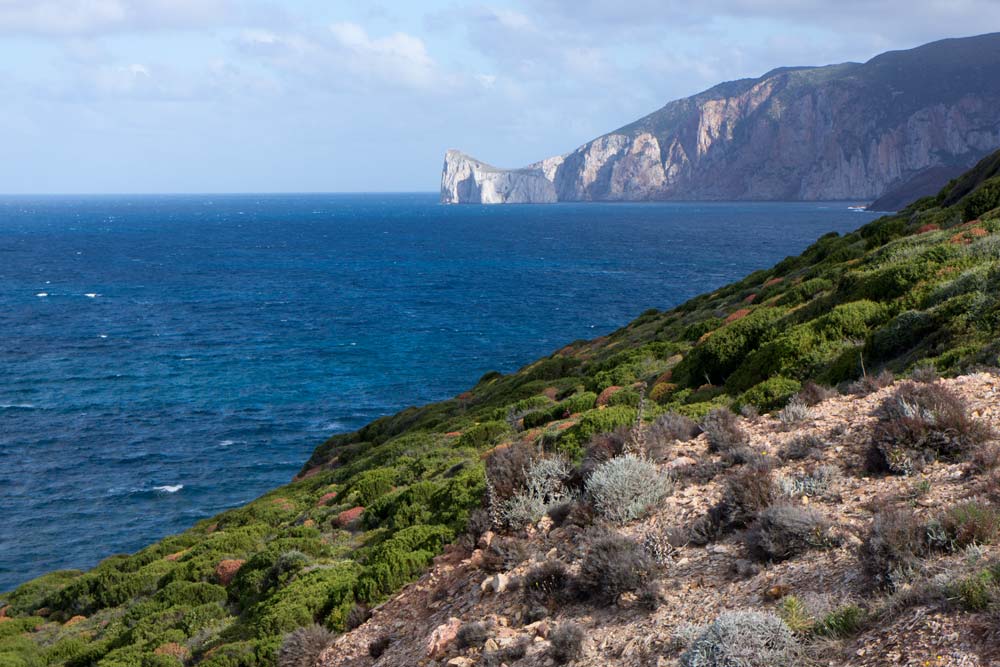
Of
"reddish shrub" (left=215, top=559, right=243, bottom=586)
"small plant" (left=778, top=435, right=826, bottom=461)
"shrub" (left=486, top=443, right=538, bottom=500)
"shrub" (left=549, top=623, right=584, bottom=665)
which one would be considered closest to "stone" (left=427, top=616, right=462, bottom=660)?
"shrub" (left=549, top=623, right=584, bottom=665)

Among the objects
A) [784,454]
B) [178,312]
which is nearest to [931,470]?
[784,454]

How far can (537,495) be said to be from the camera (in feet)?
33.1

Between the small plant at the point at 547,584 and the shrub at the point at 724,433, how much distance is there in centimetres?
319

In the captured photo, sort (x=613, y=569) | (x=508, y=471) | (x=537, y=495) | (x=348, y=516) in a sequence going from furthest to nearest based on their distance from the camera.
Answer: (x=348, y=516) → (x=508, y=471) → (x=537, y=495) → (x=613, y=569)

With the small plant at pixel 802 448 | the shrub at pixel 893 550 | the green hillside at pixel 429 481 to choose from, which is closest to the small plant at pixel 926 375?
the green hillside at pixel 429 481

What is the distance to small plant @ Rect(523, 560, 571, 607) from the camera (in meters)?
7.94

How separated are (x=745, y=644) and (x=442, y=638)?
3.54m

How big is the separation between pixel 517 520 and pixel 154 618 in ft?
25.8

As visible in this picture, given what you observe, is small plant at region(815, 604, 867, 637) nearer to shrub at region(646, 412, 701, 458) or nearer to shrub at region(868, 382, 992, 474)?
shrub at region(868, 382, 992, 474)

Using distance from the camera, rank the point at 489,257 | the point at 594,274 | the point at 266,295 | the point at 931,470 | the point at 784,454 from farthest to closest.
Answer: the point at 489,257 → the point at 594,274 → the point at 266,295 → the point at 784,454 → the point at 931,470

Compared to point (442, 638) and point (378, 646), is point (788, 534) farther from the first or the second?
point (378, 646)

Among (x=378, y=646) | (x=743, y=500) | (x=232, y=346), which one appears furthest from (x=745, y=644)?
(x=232, y=346)

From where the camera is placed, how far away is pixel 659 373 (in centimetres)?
2095

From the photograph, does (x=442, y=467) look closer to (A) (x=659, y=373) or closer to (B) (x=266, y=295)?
(A) (x=659, y=373)
